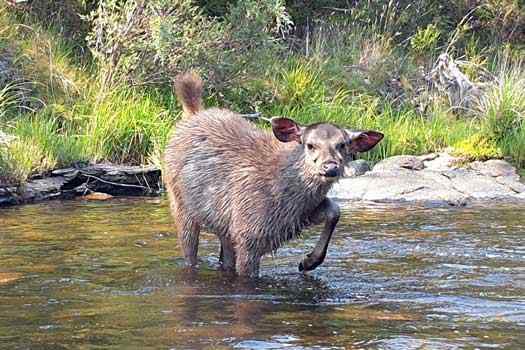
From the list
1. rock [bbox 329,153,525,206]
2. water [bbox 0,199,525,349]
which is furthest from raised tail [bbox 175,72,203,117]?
rock [bbox 329,153,525,206]

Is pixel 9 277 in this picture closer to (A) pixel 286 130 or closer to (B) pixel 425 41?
(A) pixel 286 130

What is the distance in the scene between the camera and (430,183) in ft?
43.6

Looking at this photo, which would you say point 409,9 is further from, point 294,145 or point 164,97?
point 294,145

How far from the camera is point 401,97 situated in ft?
59.2

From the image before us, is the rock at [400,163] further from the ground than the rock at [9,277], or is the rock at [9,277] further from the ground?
the rock at [9,277]

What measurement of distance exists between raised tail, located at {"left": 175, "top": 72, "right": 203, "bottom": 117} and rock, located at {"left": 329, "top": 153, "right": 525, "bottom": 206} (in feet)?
13.6

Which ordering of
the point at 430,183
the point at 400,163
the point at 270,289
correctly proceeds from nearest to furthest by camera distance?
→ the point at 270,289, the point at 430,183, the point at 400,163

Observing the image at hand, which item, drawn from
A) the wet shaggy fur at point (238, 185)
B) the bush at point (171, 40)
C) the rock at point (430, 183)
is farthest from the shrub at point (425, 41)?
the wet shaggy fur at point (238, 185)

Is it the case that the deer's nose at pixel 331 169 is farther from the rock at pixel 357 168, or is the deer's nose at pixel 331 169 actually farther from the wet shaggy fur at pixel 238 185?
the rock at pixel 357 168

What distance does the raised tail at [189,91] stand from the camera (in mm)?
9180

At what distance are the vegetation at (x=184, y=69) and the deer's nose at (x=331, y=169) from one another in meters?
5.95

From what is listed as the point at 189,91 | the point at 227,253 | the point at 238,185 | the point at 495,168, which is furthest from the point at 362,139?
the point at 495,168

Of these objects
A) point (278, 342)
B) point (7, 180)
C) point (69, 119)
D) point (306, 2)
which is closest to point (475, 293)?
point (278, 342)

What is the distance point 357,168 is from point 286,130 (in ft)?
21.3
